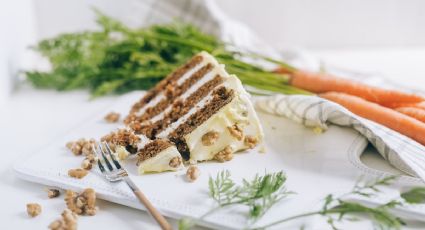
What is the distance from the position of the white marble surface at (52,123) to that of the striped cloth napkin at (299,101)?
341 millimetres

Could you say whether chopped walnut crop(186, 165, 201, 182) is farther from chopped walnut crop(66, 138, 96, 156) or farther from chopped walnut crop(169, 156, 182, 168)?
chopped walnut crop(66, 138, 96, 156)

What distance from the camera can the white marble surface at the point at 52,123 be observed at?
1701 millimetres

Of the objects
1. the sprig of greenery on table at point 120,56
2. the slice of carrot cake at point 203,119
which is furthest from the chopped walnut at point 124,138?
the sprig of greenery on table at point 120,56

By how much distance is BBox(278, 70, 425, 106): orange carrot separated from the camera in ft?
7.44

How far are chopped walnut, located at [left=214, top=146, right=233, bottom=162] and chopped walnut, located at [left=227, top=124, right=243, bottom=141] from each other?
0.16 feet

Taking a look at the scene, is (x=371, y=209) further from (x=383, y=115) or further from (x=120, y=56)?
(x=120, y=56)

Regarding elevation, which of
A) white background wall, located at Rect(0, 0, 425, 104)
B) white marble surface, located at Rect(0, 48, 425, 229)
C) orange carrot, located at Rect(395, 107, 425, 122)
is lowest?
white marble surface, located at Rect(0, 48, 425, 229)

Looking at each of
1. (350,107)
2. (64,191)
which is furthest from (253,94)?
(64,191)

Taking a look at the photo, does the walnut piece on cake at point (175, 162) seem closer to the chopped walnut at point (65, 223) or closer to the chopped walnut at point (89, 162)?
the chopped walnut at point (89, 162)

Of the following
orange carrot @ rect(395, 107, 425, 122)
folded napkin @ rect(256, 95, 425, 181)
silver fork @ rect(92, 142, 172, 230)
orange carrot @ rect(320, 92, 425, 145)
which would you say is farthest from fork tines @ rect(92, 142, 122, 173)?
orange carrot @ rect(395, 107, 425, 122)

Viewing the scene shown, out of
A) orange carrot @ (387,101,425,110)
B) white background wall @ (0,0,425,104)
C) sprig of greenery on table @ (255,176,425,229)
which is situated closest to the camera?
sprig of greenery on table @ (255,176,425,229)

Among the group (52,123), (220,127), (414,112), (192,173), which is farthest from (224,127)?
(52,123)

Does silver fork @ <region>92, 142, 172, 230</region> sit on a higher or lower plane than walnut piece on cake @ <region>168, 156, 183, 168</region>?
lower

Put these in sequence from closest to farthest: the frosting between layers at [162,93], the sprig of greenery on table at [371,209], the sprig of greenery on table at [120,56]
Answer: the sprig of greenery on table at [371,209] → the frosting between layers at [162,93] → the sprig of greenery on table at [120,56]
